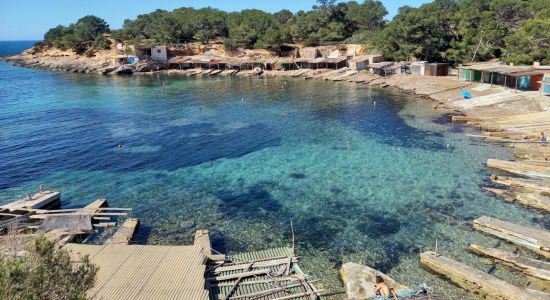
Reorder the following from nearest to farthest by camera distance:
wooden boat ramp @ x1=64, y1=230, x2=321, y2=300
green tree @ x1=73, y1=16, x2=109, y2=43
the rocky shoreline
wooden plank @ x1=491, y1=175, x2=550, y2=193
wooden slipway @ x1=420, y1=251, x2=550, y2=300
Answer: wooden boat ramp @ x1=64, y1=230, x2=321, y2=300 < wooden slipway @ x1=420, y1=251, x2=550, y2=300 < wooden plank @ x1=491, y1=175, x2=550, y2=193 < the rocky shoreline < green tree @ x1=73, y1=16, x2=109, y2=43

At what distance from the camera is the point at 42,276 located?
9.40 m

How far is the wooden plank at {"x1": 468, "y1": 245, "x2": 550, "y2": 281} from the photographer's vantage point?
766 inches

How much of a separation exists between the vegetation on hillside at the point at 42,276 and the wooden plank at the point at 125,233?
13596mm

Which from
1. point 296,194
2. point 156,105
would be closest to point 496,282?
point 296,194

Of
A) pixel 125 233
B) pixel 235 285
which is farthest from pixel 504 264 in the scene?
pixel 125 233

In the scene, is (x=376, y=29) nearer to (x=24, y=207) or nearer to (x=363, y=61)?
(x=363, y=61)

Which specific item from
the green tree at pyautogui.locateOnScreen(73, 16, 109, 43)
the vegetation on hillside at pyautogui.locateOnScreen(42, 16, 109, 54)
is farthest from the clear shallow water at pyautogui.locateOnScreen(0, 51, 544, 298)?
the green tree at pyautogui.locateOnScreen(73, 16, 109, 43)

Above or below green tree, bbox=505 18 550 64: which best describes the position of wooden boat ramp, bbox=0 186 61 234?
below

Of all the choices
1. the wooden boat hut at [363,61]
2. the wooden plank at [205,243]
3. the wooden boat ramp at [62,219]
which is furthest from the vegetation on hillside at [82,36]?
the wooden plank at [205,243]

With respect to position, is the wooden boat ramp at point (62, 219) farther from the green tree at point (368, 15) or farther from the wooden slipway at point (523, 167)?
the green tree at point (368, 15)

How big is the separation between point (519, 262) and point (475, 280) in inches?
130

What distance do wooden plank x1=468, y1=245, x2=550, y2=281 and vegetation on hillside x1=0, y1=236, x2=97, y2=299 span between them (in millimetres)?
20347

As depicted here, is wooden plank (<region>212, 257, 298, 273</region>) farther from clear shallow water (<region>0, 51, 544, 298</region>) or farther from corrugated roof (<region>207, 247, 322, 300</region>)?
clear shallow water (<region>0, 51, 544, 298</region>)

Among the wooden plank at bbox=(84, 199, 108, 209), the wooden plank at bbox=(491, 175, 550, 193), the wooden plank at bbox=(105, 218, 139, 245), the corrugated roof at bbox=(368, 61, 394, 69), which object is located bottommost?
the wooden plank at bbox=(105, 218, 139, 245)
